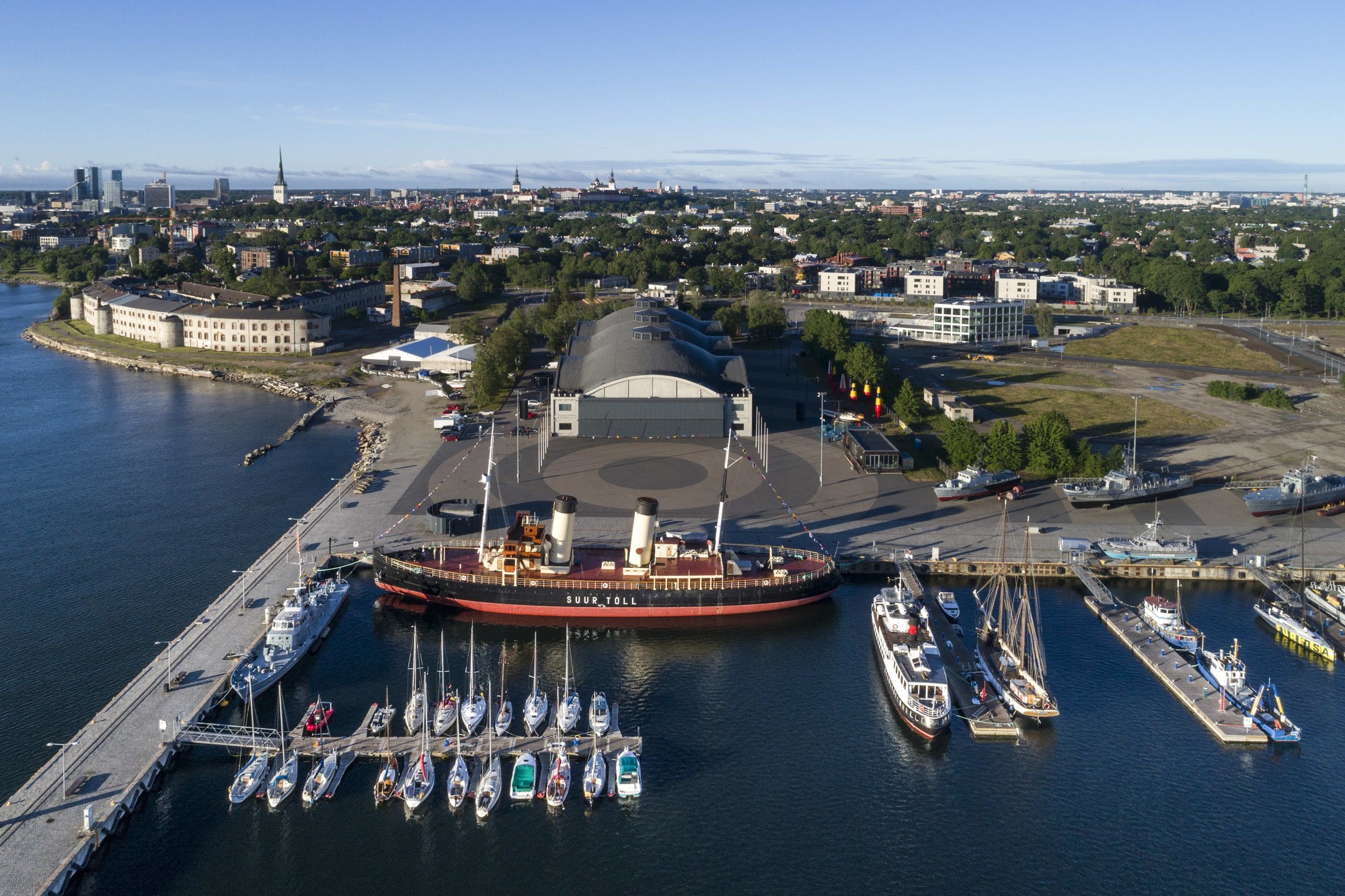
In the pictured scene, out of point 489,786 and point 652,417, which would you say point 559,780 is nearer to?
point 489,786

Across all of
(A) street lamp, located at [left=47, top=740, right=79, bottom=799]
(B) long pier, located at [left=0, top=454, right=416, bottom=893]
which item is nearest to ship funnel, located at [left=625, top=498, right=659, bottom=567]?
(B) long pier, located at [left=0, top=454, right=416, bottom=893]

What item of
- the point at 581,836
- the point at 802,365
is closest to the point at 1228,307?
the point at 802,365

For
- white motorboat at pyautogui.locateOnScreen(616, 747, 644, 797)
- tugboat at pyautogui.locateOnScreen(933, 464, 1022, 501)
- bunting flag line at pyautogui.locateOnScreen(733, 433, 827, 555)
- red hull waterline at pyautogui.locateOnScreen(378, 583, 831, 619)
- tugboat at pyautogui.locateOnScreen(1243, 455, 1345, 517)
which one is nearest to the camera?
white motorboat at pyautogui.locateOnScreen(616, 747, 644, 797)

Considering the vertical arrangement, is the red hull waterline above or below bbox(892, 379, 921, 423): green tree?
below

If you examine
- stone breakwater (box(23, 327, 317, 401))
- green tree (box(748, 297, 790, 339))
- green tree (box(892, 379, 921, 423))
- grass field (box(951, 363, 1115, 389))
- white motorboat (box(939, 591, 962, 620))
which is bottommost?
white motorboat (box(939, 591, 962, 620))

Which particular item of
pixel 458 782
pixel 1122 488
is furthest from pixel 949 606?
pixel 458 782

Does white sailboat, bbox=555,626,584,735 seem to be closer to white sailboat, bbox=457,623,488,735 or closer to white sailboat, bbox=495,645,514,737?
white sailboat, bbox=495,645,514,737

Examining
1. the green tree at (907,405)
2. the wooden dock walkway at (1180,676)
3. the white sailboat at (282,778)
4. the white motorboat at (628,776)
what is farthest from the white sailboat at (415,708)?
the green tree at (907,405)
